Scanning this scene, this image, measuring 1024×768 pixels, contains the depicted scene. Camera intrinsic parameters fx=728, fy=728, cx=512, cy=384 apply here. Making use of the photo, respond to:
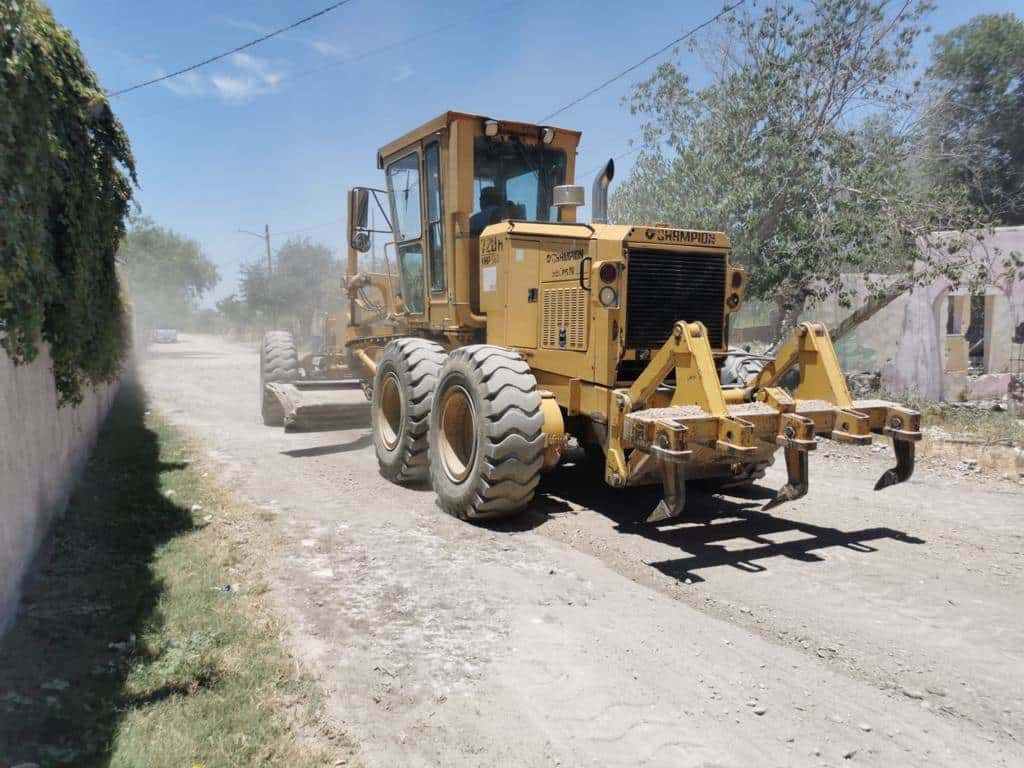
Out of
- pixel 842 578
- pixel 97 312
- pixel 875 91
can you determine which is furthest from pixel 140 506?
pixel 875 91

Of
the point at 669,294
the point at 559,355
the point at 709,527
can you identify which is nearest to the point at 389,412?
the point at 559,355

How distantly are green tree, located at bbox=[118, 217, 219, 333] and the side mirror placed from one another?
48.1 metres

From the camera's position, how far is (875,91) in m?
11.5

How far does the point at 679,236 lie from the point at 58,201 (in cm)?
457

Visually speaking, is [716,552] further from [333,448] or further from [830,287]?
[830,287]

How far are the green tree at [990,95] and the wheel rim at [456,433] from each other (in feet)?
80.3

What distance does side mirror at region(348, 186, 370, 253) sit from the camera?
8.70 m

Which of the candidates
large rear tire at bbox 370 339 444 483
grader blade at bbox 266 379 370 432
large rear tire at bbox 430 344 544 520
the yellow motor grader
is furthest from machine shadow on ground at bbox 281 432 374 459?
large rear tire at bbox 430 344 544 520

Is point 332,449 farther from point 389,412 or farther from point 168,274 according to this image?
point 168,274

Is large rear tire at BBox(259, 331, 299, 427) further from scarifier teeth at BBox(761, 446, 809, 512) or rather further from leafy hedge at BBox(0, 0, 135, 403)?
scarifier teeth at BBox(761, 446, 809, 512)

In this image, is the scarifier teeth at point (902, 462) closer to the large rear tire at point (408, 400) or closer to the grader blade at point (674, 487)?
the grader blade at point (674, 487)

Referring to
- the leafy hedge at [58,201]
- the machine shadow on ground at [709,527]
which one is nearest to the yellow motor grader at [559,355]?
the machine shadow on ground at [709,527]

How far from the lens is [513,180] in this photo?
291 inches

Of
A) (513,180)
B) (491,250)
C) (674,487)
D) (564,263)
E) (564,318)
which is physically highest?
(513,180)
